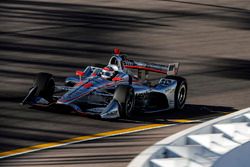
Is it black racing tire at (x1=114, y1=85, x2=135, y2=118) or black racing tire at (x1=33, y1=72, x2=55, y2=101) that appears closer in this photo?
black racing tire at (x1=114, y1=85, x2=135, y2=118)

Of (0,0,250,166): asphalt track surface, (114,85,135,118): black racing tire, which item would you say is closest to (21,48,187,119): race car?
(114,85,135,118): black racing tire

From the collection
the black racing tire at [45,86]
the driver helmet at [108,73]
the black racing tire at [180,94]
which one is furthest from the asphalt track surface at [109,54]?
the driver helmet at [108,73]

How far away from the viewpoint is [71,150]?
18.2 meters

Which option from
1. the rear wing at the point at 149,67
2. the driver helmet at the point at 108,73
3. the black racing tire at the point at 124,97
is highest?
the rear wing at the point at 149,67

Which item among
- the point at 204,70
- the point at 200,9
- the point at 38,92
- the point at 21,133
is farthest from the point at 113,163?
the point at 200,9

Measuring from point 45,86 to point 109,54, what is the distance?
7.86 m

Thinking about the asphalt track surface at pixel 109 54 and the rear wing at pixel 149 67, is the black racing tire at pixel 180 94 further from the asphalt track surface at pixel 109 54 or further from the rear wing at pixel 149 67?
the rear wing at pixel 149 67

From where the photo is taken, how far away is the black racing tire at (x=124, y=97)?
67.2 feet

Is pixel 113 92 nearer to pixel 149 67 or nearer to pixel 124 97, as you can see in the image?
pixel 124 97

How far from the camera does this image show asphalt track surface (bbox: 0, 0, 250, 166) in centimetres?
1902

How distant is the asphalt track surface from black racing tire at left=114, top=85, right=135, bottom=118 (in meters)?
0.26

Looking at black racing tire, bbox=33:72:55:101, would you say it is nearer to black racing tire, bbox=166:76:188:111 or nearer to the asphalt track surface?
the asphalt track surface

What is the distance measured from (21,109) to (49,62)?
6.20 m

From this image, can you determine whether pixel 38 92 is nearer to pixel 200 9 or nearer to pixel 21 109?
pixel 21 109
